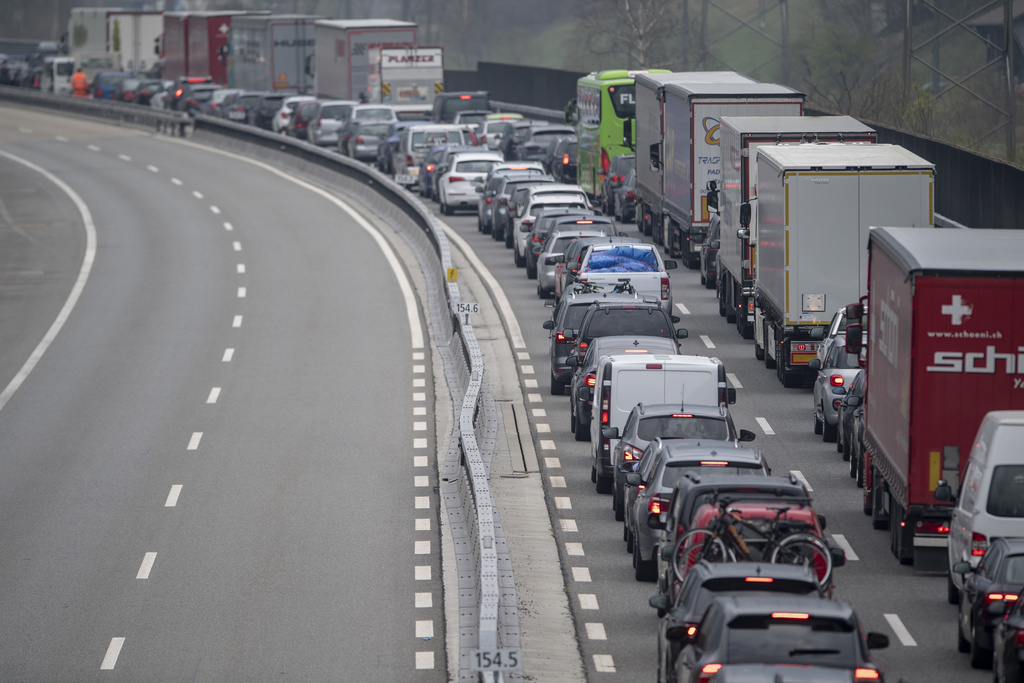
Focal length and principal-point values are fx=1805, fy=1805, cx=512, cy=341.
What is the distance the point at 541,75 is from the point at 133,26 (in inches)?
1244

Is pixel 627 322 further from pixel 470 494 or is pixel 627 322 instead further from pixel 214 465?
pixel 470 494

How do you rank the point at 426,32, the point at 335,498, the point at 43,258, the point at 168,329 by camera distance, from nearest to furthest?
the point at 335,498 → the point at 168,329 → the point at 43,258 → the point at 426,32

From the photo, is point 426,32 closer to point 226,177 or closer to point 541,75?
point 541,75

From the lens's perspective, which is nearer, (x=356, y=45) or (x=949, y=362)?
(x=949, y=362)

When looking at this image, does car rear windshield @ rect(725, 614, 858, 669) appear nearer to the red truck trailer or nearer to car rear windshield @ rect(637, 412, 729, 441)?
the red truck trailer

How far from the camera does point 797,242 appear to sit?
26.6 meters

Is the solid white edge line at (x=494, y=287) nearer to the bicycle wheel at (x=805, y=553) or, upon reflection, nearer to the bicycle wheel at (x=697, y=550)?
the bicycle wheel at (x=697, y=550)

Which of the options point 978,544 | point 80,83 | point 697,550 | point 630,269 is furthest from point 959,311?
point 80,83

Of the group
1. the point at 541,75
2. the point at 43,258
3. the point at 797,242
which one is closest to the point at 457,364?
the point at 797,242

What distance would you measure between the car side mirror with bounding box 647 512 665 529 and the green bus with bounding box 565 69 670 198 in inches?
1242

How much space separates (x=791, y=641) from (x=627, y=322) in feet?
49.1

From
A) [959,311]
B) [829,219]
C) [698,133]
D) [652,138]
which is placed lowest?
[959,311]

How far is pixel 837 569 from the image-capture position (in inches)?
713

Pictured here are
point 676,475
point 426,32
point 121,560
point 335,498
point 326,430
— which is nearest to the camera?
point 676,475
